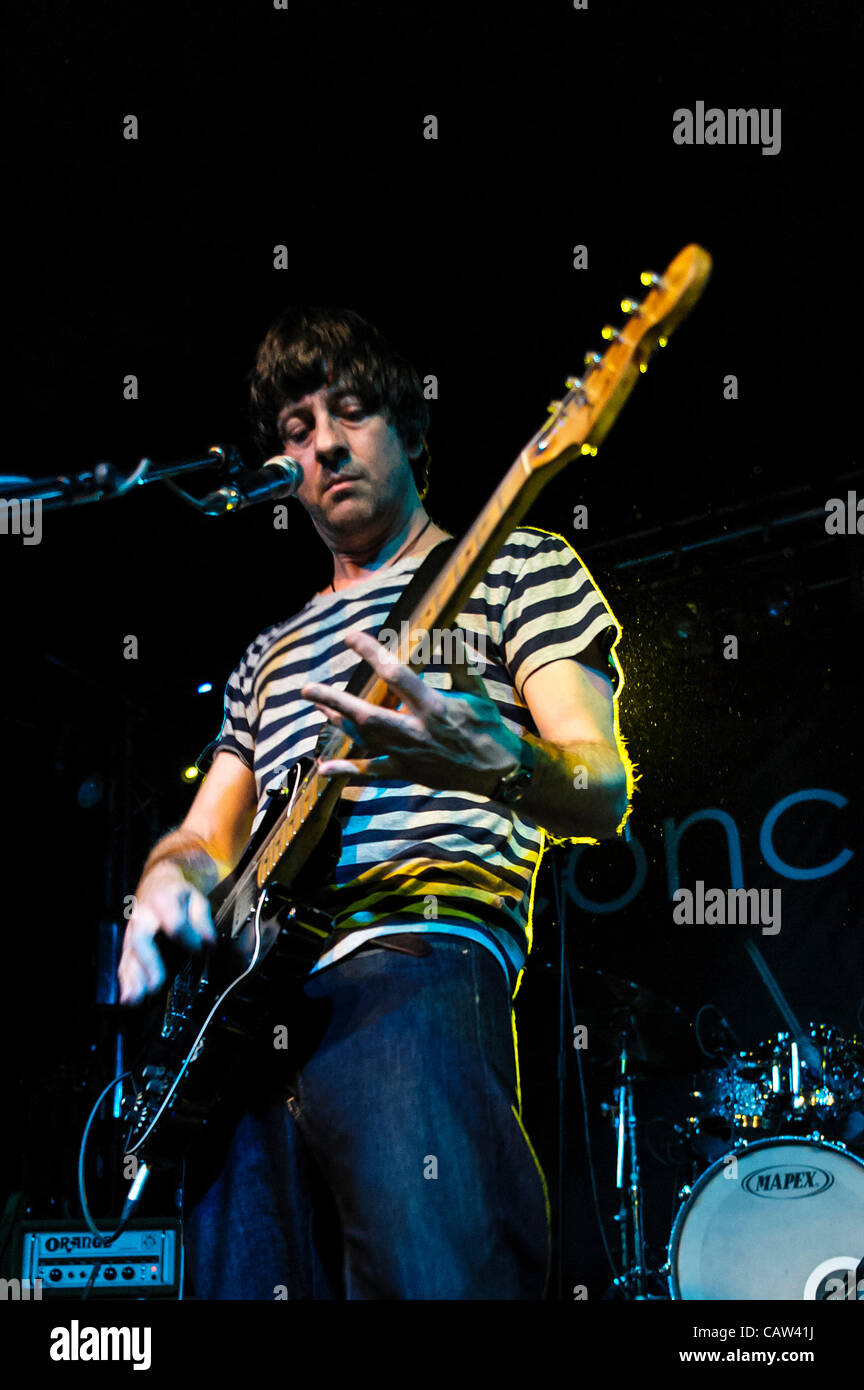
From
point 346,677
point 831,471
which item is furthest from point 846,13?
point 346,677

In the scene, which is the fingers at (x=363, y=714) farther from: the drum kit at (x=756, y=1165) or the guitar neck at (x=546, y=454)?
the drum kit at (x=756, y=1165)

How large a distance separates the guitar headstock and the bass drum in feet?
12.8

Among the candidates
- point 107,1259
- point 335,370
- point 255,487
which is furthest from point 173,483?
point 107,1259

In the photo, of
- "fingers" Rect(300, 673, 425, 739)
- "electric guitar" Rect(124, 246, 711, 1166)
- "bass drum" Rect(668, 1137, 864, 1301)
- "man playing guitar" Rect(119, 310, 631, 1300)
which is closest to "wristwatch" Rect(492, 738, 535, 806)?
"man playing guitar" Rect(119, 310, 631, 1300)

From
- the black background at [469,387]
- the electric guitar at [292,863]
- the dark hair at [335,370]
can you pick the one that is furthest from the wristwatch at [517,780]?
the black background at [469,387]

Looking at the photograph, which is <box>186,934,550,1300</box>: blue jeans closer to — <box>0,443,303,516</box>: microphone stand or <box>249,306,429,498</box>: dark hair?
<box>0,443,303,516</box>: microphone stand

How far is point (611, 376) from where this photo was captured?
176cm

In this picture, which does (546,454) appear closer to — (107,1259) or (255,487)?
(255,487)

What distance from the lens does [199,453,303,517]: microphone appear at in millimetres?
2156

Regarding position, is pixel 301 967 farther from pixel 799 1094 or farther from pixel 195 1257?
pixel 799 1094

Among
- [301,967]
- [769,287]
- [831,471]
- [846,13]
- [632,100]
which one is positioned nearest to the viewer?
[301,967]

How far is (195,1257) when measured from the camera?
6.19ft
